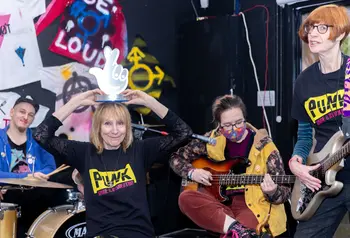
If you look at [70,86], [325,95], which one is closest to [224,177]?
[325,95]

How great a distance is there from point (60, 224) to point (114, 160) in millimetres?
739

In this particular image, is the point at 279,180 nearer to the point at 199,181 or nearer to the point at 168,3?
the point at 199,181

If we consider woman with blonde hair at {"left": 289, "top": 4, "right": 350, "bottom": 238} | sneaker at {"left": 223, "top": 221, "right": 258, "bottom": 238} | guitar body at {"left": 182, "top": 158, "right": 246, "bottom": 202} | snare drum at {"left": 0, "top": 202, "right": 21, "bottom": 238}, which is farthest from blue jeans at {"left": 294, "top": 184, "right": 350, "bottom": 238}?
snare drum at {"left": 0, "top": 202, "right": 21, "bottom": 238}

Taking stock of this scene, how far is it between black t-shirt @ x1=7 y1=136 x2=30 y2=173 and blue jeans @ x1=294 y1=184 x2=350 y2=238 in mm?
1919

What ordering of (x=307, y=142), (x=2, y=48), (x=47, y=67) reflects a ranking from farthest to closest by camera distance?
(x=47, y=67) < (x=2, y=48) < (x=307, y=142)

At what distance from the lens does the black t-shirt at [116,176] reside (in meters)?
2.43

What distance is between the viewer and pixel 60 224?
304 cm

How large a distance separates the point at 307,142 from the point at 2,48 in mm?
2307

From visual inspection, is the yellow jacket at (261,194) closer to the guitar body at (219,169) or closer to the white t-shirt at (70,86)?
the guitar body at (219,169)

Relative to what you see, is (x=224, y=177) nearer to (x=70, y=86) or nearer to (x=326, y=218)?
(x=326, y=218)

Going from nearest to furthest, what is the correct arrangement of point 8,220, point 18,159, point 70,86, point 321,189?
point 321,189 → point 8,220 → point 18,159 → point 70,86

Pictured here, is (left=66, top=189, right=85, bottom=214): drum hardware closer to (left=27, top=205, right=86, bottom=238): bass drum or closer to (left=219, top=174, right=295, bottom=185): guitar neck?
(left=27, top=205, right=86, bottom=238): bass drum

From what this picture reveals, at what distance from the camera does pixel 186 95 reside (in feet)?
16.5

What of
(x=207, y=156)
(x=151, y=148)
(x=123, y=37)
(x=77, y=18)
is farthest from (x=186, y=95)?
(x=151, y=148)
